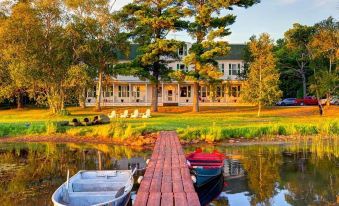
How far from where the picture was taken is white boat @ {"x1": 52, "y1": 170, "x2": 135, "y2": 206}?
10273 mm

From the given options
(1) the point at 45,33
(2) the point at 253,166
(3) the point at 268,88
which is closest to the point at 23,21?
(1) the point at 45,33

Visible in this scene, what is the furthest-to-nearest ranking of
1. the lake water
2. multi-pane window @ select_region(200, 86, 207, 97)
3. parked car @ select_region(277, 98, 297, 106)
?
multi-pane window @ select_region(200, 86, 207, 97)
parked car @ select_region(277, 98, 297, 106)
the lake water

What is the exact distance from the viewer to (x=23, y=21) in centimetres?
3891

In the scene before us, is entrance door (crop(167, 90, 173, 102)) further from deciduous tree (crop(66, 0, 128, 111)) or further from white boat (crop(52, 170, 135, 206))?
white boat (crop(52, 170, 135, 206))

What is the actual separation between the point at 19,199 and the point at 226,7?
1288 inches

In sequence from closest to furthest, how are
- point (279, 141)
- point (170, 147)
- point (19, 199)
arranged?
point (19, 199), point (170, 147), point (279, 141)

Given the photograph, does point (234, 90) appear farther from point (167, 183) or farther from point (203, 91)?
point (167, 183)

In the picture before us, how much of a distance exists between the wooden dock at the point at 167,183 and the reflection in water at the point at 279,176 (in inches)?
72.2

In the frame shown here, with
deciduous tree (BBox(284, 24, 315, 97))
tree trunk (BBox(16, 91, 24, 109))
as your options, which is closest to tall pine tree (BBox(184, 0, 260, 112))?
deciduous tree (BBox(284, 24, 315, 97))

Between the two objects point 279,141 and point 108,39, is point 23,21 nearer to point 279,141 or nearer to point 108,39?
point 108,39

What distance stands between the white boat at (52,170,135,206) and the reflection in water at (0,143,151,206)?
5.11 ft

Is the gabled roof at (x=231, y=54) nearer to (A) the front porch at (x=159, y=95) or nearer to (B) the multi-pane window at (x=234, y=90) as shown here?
(A) the front porch at (x=159, y=95)

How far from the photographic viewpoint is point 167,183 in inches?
449

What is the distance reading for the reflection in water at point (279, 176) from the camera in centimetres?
1396
